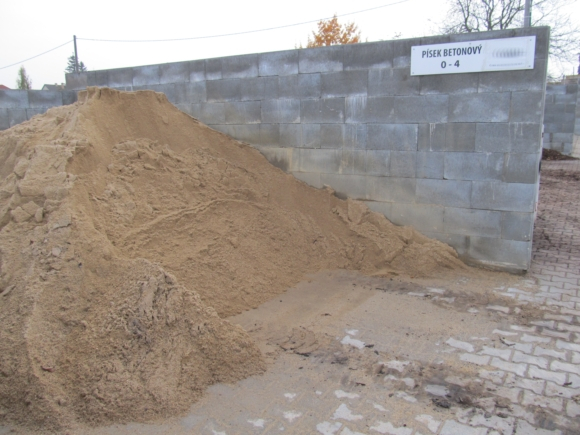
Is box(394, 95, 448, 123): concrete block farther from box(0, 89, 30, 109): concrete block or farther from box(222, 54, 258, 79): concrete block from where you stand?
box(0, 89, 30, 109): concrete block

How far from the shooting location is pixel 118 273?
136 inches

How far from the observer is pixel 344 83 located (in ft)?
18.3

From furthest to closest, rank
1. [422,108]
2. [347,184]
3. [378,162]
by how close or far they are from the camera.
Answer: [347,184], [378,162], [422,108]

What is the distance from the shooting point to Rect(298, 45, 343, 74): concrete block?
559 centimetres

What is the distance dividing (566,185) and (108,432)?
1118 cm

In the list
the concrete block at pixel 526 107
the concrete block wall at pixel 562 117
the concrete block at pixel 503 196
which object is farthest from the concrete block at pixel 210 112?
the concrete block wall at pixel 562 117

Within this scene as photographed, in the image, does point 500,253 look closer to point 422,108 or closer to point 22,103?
point 422,108

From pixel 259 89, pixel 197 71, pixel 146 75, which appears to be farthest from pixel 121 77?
pixel 259 89

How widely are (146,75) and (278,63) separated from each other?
238cm

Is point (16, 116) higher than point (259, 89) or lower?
lower

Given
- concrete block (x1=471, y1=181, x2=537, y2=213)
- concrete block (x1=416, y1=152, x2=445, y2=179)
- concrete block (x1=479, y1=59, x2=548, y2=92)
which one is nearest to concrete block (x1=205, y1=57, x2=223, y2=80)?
concrete block (x1=416, y1=152, x2=445, y2=179)

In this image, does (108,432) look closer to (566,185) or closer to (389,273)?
(389,273)

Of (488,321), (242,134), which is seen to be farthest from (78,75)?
(488,321)

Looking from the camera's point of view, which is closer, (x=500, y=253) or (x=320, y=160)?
(x=500, y=253)
